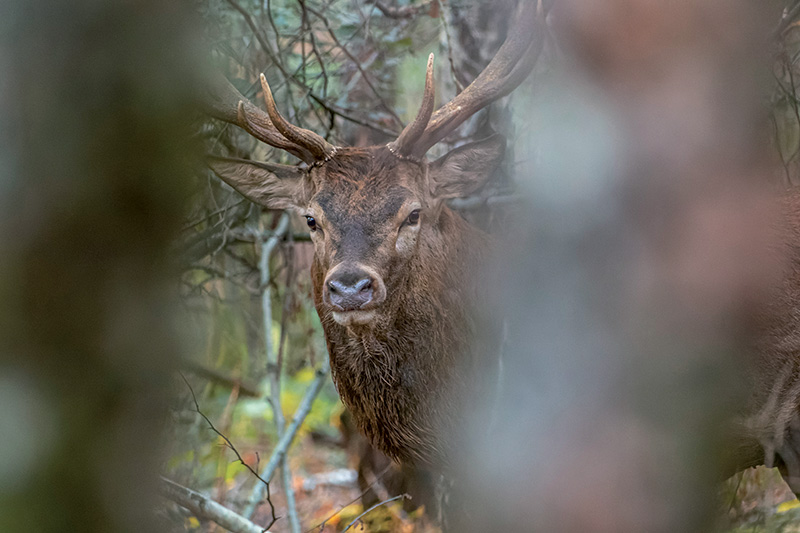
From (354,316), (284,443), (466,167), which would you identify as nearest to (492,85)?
(466,167)

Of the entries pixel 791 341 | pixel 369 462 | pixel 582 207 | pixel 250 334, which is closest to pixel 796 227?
pixel 791 341

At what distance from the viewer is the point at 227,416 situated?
17.8 feet

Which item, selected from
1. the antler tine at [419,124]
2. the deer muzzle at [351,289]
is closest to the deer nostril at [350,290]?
the deer muzzle at [351,289]

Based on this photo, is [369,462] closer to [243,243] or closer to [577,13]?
[243,243]

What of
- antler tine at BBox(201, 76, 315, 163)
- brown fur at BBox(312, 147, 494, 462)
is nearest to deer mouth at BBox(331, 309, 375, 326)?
brown fur at BBox(312, 147, 494, 462)

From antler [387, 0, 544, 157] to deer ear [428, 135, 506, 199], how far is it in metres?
A: 0.19

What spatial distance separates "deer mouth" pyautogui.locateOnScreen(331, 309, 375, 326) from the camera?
304 cm

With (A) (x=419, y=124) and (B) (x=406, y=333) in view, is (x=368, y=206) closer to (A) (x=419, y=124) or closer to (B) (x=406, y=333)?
(A) (x=419, y=124)

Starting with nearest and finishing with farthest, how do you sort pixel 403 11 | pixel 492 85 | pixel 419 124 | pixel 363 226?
pixel 363 226 < pixel 419 124 < pixel 492 85 < pixel 403 11

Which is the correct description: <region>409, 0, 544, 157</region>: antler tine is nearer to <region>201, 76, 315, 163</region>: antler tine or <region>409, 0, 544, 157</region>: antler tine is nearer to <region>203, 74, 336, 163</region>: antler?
<region>203, 74, 336, 163</region>: antler

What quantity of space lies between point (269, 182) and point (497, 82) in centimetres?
135

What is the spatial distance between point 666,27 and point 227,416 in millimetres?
4954

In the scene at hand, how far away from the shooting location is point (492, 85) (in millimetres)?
3520

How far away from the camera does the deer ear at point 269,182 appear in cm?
367
